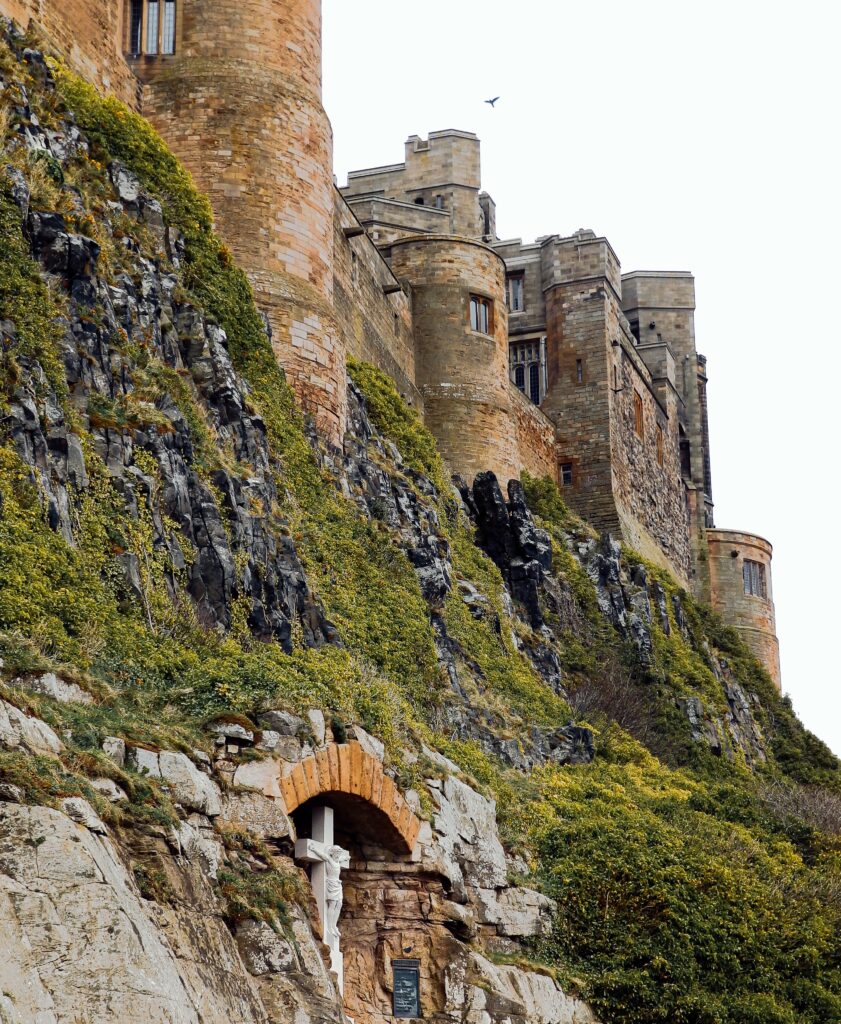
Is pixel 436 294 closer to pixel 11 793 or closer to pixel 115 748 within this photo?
pixel 115 748

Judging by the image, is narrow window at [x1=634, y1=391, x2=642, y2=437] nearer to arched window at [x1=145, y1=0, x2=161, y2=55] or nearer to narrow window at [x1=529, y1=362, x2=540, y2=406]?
narrow window at [x1=529, y1=362, x2=540, y2=406]

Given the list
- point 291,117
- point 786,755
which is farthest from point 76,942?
point 786,755

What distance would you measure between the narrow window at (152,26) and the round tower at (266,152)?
208 millimetres

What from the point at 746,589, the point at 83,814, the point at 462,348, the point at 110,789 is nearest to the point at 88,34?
the point at 462,348

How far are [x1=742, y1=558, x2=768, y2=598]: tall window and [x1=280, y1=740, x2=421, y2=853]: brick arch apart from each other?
39.6 meters

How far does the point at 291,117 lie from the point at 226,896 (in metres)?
16.7

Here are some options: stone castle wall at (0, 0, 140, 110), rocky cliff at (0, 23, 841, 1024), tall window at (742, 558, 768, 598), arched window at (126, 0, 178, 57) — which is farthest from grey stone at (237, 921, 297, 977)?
tall window at (742, 558, 768, 598)

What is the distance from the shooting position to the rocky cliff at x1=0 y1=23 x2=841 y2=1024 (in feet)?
38.2

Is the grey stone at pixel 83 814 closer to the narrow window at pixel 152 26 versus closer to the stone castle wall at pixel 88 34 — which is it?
the stone castle wall at pixel 88 34

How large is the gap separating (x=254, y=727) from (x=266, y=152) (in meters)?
13.8

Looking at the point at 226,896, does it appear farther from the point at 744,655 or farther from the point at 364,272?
the point at 744,655

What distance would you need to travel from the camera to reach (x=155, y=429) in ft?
63.5

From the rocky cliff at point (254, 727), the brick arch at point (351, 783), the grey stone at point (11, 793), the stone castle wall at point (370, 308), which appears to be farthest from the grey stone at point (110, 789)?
the stone castle wall at point (370, 308)

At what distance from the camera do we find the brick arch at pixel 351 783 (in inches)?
575
